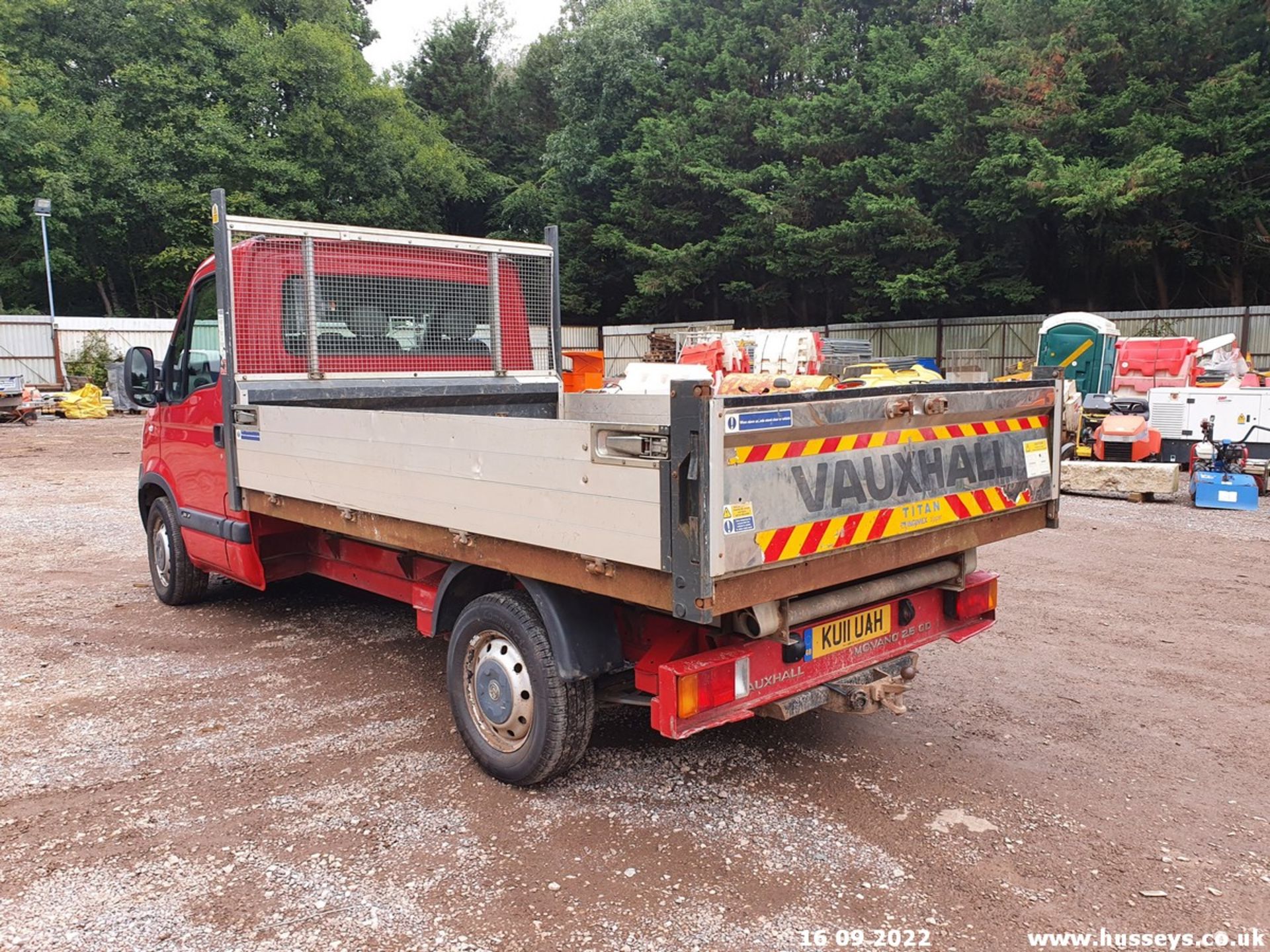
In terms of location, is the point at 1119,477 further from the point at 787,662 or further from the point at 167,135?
the point at 167,135

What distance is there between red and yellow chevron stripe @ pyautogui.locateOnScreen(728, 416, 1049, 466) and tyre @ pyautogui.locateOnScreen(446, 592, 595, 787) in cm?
117

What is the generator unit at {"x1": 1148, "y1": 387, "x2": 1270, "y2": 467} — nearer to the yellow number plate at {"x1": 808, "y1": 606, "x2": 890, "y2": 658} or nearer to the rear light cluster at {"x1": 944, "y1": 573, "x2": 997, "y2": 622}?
the rear light cluster at {"x1": 944, "y1": 573, "x2": 997, "y2": 622}

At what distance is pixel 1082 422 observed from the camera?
13.6 metres

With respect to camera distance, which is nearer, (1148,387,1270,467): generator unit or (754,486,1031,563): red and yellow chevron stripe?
(754,486,1031,563): red and yellow chevron stripe

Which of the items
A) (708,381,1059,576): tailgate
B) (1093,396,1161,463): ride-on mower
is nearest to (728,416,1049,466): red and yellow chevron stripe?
(708,381,1059,576): tailgate

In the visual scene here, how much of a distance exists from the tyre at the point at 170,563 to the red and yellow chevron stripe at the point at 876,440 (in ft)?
15.8

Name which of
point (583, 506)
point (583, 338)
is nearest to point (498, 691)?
point (583, 506)

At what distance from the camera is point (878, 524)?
343 cm

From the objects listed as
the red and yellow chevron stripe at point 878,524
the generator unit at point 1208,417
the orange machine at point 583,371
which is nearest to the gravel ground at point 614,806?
the red and yellow chevron stripe at point 878,524

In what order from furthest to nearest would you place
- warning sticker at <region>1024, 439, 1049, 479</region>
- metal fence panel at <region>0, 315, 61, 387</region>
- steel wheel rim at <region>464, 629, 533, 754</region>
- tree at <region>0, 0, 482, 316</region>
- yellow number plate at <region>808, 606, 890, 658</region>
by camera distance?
1. tree at <region>0, 0, 482, 316</region>
2. metal fence panel at <region>0, 315, 61, 387</region>
3. warning sticker at <region>1024, 439, 1049, 479</region>
4. steel wheel rim at <region>464, 629, 533, 754</region>
5. yellow number plate at <region>808, 606, 890, 658</region>

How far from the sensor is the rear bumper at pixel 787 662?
3248 millimetres

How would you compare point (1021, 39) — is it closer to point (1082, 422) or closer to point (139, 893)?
point (1082, 422)

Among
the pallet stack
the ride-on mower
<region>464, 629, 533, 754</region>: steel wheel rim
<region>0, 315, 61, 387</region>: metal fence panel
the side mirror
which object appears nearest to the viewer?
<region>464, 629, 533, 754</region>: steel wheel rim

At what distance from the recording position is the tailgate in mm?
2924
